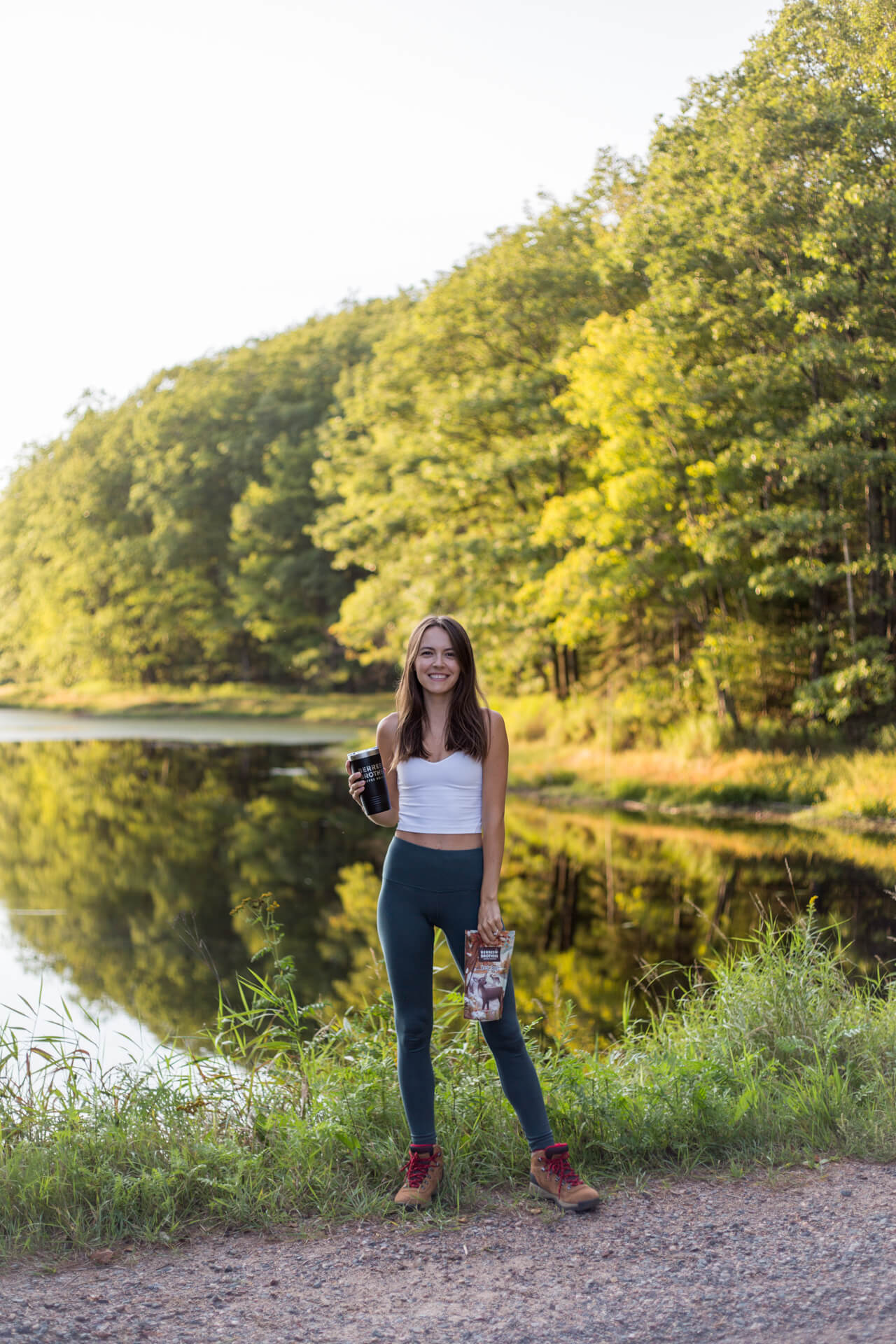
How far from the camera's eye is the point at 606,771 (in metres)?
21.3

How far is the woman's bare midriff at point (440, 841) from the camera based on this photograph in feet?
13.1

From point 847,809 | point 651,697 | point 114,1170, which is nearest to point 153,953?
point 114,1170

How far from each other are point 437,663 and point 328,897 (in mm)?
10355

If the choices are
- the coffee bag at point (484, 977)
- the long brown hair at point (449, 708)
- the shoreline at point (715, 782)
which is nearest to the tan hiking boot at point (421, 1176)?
the coffee bag at point (484, 977)

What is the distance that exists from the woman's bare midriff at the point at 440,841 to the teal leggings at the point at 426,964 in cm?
1

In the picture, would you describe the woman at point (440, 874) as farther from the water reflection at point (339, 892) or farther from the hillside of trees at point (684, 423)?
the hillside of trees at point (684, 423)

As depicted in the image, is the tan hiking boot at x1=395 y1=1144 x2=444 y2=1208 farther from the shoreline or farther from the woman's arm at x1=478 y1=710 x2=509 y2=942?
the shoreline

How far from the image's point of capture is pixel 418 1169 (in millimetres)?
4023

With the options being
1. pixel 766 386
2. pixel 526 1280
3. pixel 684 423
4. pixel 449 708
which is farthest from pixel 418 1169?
pixel 684 423

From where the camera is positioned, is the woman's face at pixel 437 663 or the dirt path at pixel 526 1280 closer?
the dirt path at pixel 526 1280

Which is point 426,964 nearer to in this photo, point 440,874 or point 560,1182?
point 440,874

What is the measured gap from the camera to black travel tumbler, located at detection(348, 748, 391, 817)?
412 cm

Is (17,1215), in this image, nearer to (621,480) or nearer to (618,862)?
(618,862)

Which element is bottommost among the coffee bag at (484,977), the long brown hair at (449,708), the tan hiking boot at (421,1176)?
the tan hiking boot at (421,1176)
